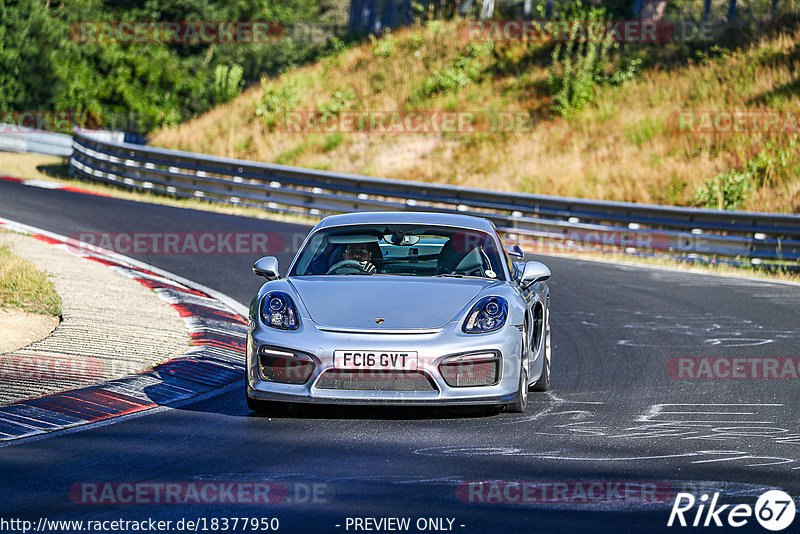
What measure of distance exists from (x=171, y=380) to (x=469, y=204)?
13499mm

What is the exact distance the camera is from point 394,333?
6703mm

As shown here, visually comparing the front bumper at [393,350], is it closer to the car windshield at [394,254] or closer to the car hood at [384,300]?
the car hood at [384,300]

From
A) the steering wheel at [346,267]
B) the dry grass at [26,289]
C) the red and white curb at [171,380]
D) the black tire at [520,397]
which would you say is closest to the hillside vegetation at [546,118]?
the red and white curb at [171,380]

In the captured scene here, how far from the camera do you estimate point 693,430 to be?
22.6ft

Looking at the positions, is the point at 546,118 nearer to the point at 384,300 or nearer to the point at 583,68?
the point at 583,68

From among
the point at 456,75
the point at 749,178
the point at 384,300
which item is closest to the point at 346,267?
the point at 384,300

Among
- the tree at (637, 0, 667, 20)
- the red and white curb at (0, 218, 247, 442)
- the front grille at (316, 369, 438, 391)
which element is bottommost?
the red and white curb at (0, 218, 247, 442)

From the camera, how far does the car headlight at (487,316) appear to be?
693 centimetres

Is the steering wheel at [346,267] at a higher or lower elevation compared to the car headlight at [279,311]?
higher

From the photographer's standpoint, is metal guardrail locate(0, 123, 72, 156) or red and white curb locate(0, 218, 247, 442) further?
metal guardrail locate(0, 123, 72, 156)

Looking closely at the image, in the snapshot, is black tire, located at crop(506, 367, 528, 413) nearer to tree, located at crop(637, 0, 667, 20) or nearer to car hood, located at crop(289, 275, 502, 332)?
car hood, located at crop(289, 275, 502, 332)

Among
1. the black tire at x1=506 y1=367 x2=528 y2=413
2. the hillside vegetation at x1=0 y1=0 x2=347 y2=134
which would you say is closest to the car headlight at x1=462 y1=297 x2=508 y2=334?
the black tire at x1=506 y1=367 x2=528 y2=413

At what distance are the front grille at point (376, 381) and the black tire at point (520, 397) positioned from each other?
0.64 meters

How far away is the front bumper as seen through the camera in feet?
21.8
